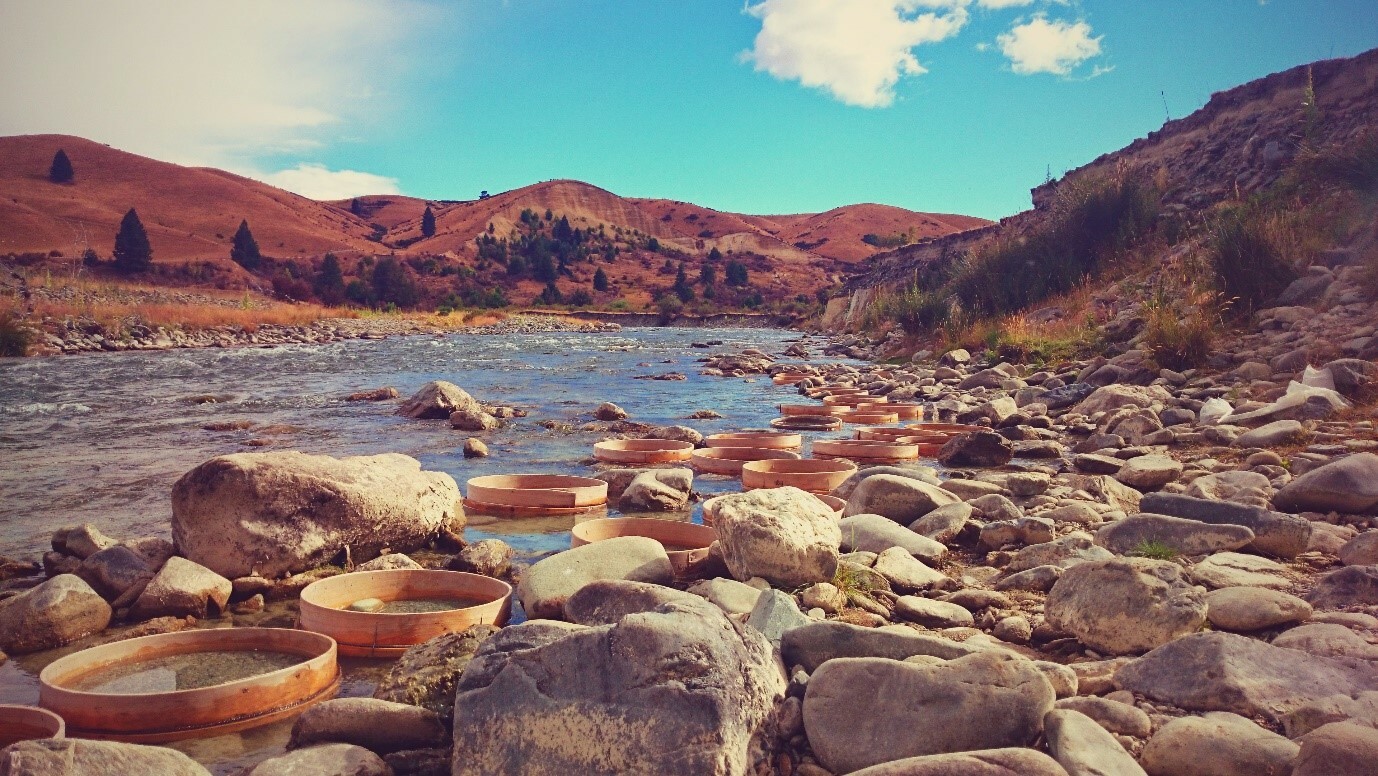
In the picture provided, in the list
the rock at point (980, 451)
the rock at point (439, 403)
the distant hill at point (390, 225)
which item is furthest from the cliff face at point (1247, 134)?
the distant hill at point (390, 225)

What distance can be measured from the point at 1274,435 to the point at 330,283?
7143 centimetres

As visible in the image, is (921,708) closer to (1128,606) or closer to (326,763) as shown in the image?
(1128,606)

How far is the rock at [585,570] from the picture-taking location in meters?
4.34

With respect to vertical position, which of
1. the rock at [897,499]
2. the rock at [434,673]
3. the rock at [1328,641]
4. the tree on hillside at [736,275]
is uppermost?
the tree on hillside at [736,275]

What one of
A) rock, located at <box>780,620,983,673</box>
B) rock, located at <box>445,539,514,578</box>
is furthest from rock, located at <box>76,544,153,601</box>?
rock, located at <box>780,620,983,673</box>

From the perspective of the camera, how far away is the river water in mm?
6496

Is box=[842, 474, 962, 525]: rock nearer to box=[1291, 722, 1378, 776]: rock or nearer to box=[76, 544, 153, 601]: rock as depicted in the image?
box=[1291, 722, 1378, 776]: rock

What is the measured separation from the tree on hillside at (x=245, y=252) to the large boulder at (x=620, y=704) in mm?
78756

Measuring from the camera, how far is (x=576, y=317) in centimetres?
6894

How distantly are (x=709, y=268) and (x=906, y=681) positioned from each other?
9723 cm

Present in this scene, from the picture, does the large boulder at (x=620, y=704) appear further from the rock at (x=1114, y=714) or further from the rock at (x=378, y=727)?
the rock at (x=1114, y=714)

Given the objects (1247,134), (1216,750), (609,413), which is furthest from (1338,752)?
(1247,134)

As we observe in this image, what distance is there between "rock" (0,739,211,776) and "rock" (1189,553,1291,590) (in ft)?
12.8

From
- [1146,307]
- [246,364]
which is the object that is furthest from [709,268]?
[1146,307]
